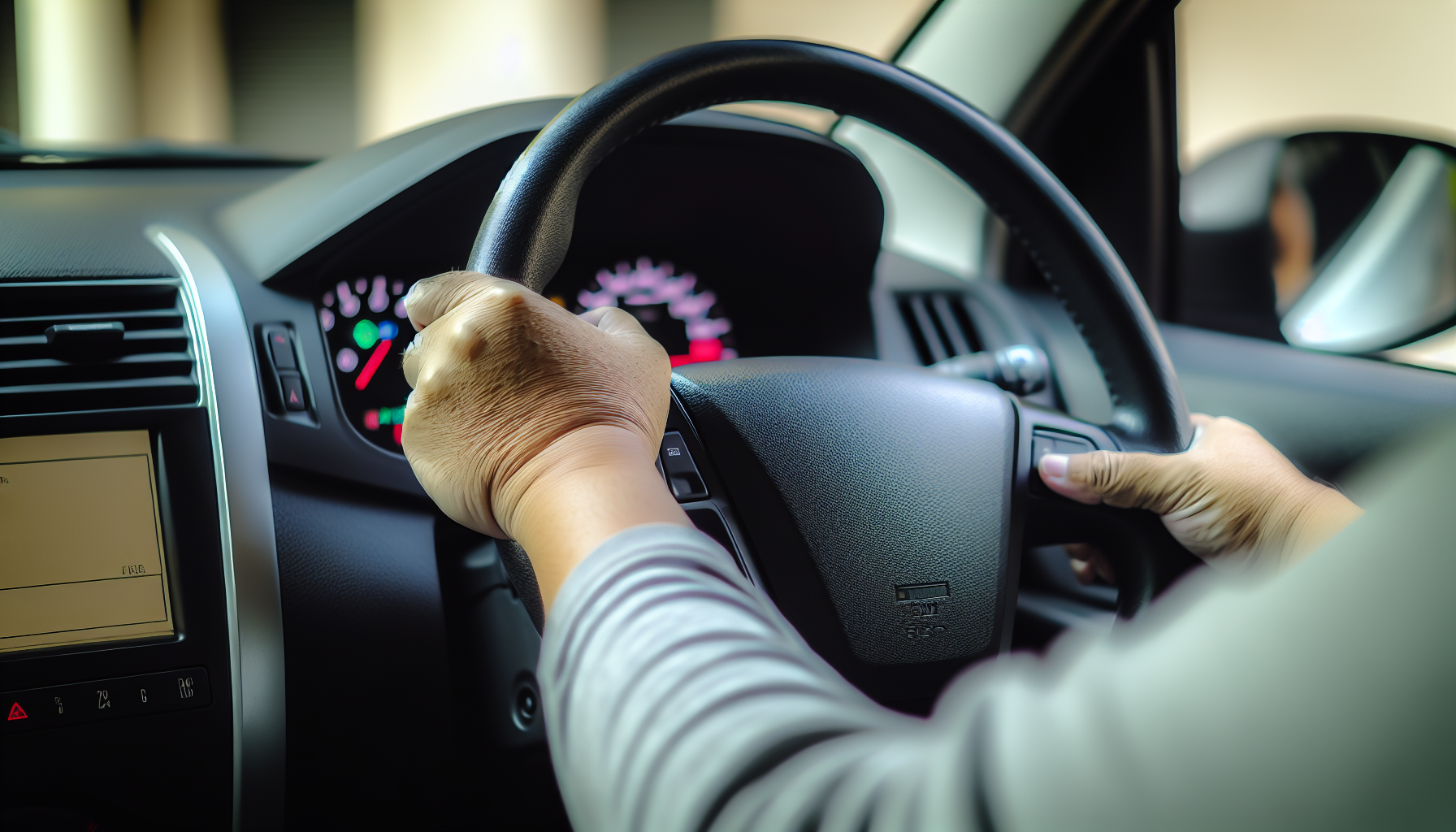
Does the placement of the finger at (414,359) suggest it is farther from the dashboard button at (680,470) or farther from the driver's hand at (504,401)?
the dashboard button at (680,470)

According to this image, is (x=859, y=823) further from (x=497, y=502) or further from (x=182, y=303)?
(x=182, y=303)

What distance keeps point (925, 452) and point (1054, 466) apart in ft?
0.42

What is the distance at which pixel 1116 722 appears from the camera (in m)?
0.30

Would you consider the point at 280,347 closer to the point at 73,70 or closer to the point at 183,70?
the point at 73,70

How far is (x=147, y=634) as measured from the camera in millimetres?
860

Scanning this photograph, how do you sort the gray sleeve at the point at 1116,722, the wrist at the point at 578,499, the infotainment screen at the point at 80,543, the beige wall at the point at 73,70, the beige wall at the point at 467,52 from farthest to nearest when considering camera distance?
the beige wall at the point at 467,52 → the beige wall at the point at 73,70 → the infotainment screen at the point at 80,543 → the wrist at the point at 578,499 → the gray sleeve at the point at 1116,722

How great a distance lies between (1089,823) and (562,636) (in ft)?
0.84

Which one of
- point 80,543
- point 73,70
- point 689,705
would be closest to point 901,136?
point 689,705

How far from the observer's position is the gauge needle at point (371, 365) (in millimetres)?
1078

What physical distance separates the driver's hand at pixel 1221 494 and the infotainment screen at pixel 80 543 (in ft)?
2.83

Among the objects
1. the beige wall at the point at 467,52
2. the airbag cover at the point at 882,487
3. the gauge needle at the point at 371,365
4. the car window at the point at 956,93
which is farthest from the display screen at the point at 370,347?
the beige wall at the point at 467,52

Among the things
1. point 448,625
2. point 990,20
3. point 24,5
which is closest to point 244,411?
point 448,625

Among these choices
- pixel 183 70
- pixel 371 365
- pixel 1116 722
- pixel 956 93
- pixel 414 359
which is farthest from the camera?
pixel 183 70

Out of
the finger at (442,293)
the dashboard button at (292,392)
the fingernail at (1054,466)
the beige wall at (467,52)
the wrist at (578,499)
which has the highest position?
the beige wall at (467,52)
